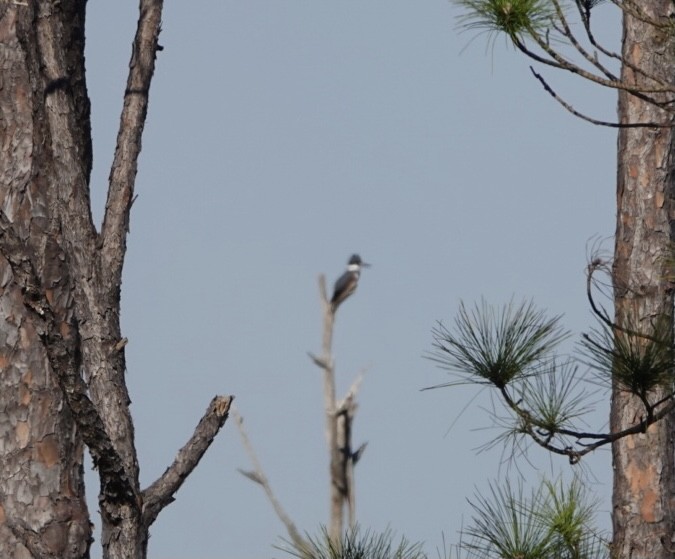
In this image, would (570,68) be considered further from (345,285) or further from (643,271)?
(345,285)

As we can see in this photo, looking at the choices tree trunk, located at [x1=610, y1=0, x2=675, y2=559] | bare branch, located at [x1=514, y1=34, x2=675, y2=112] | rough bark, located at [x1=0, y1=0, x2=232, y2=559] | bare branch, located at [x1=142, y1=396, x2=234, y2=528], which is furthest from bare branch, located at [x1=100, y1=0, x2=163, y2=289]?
tree trunk, located at [x1=610, y1=0, x2=675, y2=559]

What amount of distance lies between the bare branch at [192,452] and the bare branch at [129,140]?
733 millimetres

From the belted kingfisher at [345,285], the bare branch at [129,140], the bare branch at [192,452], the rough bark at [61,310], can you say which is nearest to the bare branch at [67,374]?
the rough bark at [61,310]

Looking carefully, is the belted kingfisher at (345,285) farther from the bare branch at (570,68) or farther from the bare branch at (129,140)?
the bare branch at (570,68)

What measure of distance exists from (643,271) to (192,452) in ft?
10.8

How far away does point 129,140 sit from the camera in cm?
462

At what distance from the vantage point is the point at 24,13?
15.2 ft

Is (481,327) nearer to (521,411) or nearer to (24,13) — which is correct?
(521,411)

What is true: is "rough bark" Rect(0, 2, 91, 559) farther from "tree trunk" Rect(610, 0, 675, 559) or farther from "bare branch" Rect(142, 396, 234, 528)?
"tree trunk" Rect(610, 0, 675, 559)

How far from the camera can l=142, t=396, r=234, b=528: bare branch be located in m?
4.08

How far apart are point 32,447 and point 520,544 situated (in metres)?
1.97

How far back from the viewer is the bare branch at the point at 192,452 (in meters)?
4.08

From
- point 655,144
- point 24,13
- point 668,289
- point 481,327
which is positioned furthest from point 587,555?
point 24,13

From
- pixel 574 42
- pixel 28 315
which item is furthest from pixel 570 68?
pixel 28 315
